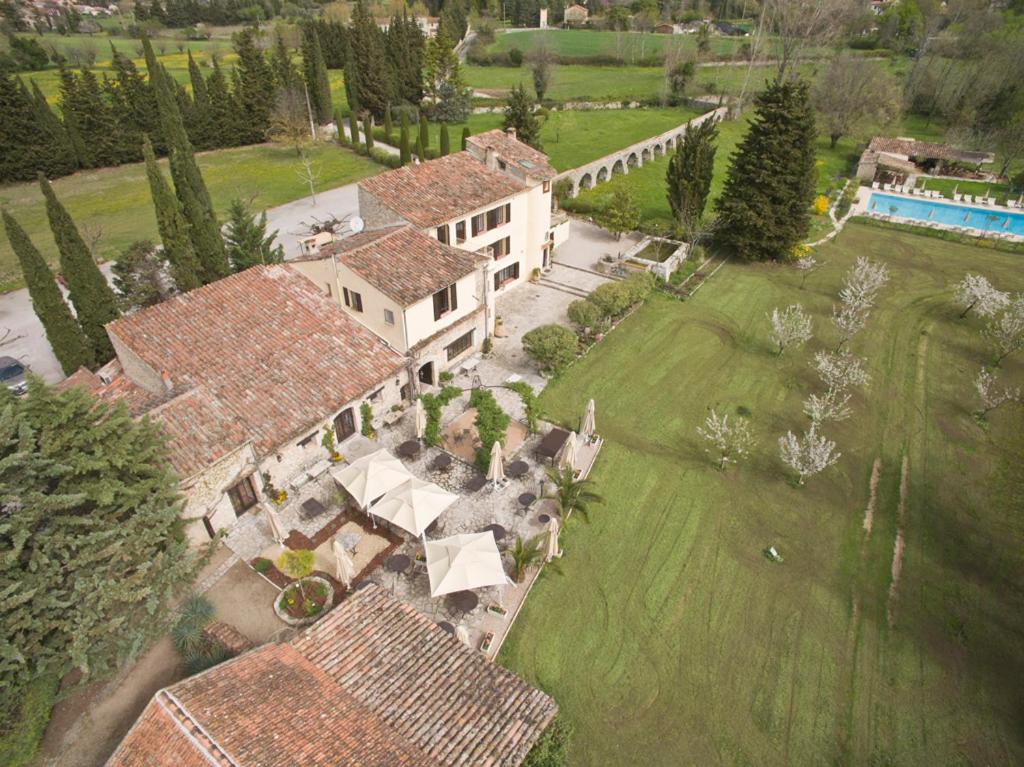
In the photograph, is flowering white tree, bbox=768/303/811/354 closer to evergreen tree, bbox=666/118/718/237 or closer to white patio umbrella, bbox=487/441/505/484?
evergreen tree, bbox=666/118/718/237

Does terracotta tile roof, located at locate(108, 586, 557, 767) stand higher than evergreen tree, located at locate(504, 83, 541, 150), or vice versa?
evergreen tree, located at locate(504, 83, 541, 150)

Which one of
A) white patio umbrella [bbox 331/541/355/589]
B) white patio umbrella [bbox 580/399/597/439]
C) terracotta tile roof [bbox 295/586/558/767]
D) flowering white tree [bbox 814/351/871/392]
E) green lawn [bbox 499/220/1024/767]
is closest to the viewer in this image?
terracotta tile roof [bbox 295/586/558/767]

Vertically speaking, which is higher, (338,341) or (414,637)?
(338,341)

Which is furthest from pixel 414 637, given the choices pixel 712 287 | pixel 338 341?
pixel 712 287

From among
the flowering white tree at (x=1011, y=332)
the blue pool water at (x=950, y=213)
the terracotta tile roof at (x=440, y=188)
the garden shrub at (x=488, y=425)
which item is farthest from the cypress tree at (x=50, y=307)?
the blue pool water at (x=950, y=213)

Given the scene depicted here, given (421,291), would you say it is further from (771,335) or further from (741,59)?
(741,59)

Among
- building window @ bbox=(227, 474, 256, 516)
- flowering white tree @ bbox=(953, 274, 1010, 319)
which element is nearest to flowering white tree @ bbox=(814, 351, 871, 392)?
flowering white tree @ bbox=(953, 274, 1010, 319)

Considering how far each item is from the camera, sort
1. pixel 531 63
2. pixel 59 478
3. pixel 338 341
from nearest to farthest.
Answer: pixel 59 478 < pixel 338 341 < pixel 531 63

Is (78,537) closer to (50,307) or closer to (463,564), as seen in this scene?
(463,564)
